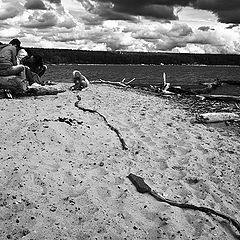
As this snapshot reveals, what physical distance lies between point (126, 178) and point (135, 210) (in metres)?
0.99

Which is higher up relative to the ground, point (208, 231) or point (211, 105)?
point (208, 231)

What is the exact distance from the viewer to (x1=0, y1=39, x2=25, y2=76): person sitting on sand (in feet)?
36.0

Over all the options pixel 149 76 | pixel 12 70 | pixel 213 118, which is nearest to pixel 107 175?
pixel 213 118

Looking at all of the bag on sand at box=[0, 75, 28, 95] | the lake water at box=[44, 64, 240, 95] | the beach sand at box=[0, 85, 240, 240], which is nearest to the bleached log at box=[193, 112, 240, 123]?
the beach sand at box=[0, 85, 240, 240]

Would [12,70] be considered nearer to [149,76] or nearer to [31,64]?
[31,64]

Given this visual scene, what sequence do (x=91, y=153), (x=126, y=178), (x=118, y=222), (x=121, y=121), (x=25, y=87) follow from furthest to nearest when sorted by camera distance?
(x=25, y=87) → (x=121, y=121) → (x=91, y=153) → (x=126, y=178) → (x=118, y=222)

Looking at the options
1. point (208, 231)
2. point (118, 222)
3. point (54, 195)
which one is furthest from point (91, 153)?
point (208, 231)

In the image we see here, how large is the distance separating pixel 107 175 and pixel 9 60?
6958 millimetres

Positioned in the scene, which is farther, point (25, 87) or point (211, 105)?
point (211, 105)

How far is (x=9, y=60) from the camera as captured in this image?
11039 millimetres

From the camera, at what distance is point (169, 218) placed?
4.75 meters

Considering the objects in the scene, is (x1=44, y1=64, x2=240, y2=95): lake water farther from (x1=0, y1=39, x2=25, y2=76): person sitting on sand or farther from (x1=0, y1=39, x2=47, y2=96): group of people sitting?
(x1=0, y1=39, x2=25, y2=76): person sitting on sand

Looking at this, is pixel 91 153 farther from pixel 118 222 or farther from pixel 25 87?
pixel 25 87

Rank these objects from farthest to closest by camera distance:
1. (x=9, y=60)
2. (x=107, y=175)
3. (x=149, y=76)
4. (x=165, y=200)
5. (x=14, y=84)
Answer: (x=149, y=76)
(x=14, y=84)
(x=9, y=60)
(x=107, y=175)
(x=165, y=200)
